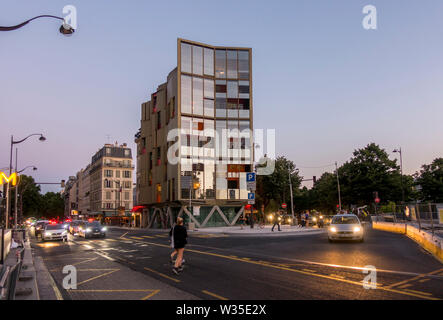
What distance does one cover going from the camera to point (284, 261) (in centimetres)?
1335

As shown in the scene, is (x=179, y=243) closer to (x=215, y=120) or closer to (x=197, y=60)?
(x=215, y=120)

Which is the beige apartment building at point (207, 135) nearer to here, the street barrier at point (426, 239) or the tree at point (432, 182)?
the street barrier at point (426, 239)

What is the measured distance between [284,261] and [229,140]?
40.7m

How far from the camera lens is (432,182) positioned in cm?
6550

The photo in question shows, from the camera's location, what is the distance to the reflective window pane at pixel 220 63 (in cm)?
5450

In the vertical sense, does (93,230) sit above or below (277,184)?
below

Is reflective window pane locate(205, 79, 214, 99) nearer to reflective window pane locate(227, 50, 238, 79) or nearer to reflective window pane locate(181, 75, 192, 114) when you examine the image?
reflective window pane locate(181, 75, 192, 114)

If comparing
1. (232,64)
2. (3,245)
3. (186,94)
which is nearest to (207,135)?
(186,94)

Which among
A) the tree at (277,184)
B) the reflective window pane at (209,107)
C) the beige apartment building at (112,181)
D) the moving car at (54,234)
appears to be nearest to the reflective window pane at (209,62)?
the reflective window pane at (209,107)

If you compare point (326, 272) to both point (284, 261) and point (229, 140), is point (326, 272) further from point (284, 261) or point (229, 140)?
point (229, 140)

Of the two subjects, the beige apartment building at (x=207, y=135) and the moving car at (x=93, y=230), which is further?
the beige apartment building at (x=207, y=135)

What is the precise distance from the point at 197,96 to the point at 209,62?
19.3 ft

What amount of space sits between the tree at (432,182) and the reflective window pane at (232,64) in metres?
41.4
